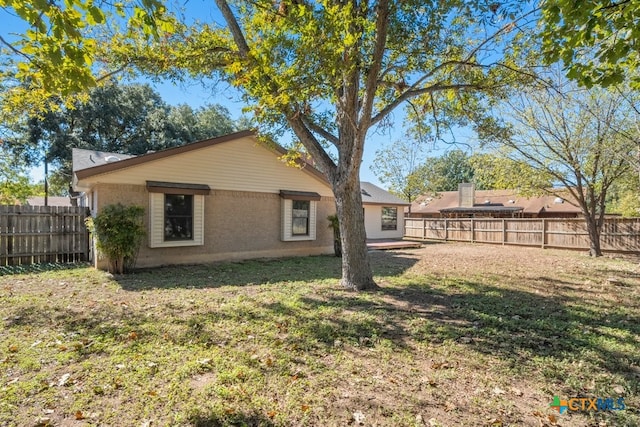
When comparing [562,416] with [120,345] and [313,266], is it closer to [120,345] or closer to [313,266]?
[120,345]

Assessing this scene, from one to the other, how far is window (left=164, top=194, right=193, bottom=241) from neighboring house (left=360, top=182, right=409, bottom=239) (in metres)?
13.0

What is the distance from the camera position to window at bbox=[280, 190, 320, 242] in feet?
39.3

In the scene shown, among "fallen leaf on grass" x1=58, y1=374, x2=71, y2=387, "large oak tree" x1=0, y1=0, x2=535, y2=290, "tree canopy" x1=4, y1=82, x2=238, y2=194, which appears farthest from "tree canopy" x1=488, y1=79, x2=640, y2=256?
"tree canopy" x1=4, y1=82, x2=238, y2=194

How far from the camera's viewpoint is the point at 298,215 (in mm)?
12562

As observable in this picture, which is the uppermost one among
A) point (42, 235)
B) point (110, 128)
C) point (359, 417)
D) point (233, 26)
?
point (110, 128)

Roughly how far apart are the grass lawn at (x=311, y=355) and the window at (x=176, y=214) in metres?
2.71

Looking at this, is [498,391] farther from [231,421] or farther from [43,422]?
[43,422]

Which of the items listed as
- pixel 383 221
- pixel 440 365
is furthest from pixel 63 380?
pixel 383 221

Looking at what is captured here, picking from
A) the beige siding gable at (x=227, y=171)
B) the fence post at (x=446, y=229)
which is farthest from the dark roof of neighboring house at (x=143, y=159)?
the fence post at (x=446, y=229)

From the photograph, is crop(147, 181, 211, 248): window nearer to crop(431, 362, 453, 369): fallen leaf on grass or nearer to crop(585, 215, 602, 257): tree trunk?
crop(431, 362, 453, 369): fallen leaf on grass

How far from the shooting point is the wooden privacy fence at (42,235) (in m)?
9.14

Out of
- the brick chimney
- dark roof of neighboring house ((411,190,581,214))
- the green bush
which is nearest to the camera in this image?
the green bush

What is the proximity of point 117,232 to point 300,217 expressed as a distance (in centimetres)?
622

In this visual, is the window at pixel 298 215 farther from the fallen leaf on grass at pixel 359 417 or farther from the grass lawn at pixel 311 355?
the fallen leaf on grass at pixel 359 417
